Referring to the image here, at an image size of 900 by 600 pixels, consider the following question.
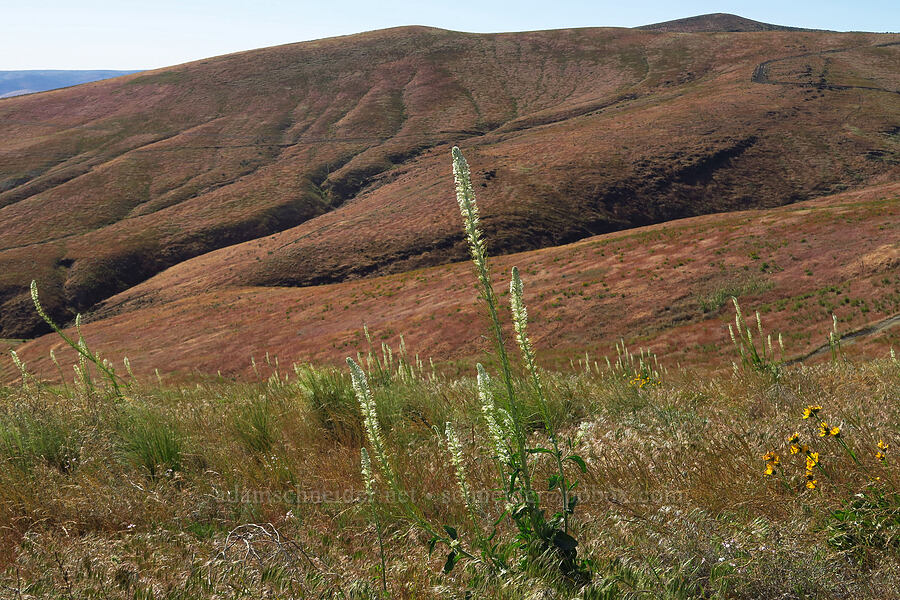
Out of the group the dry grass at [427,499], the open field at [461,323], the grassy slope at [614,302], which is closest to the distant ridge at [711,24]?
the open field at [461,323]

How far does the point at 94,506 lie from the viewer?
3369 millimetres

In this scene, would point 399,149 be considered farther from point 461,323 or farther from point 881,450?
point 881,450

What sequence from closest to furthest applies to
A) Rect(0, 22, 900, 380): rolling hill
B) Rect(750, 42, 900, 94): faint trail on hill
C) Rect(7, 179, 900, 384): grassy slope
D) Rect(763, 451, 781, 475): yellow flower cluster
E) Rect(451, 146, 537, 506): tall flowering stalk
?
Rect(451, 146, 537, 506): tall flowering stalk, Rect(763, 451, 781, 475): yellow flower cluster, Rect(7, 179, 900, 384): grassy slope, Rect(0, 22, 900, 380): rolling hill, Rect(750, 42, 900, 94): faint trail on hill

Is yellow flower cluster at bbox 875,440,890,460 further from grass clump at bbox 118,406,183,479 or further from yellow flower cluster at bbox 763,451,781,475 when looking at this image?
grass clump at bbox 118,406,183,479

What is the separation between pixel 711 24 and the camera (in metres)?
182

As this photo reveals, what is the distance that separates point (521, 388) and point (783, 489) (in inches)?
79.0

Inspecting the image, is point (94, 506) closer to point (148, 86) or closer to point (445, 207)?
point (445, 207)

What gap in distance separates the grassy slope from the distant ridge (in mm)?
158443

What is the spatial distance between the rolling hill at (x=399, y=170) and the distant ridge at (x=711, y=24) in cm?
8691

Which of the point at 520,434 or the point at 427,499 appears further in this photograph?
the point at 427,499

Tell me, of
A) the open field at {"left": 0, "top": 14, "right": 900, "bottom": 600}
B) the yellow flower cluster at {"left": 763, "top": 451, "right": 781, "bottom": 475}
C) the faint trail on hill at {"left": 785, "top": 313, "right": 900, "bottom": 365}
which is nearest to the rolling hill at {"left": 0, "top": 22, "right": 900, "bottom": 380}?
the open field at {"left": 0, "top": 14, "right": 900, "bottom": 600}

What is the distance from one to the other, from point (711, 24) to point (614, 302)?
19275cm

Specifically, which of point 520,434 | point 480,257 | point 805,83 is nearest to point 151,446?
point 520,434

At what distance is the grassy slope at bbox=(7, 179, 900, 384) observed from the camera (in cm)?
2255
